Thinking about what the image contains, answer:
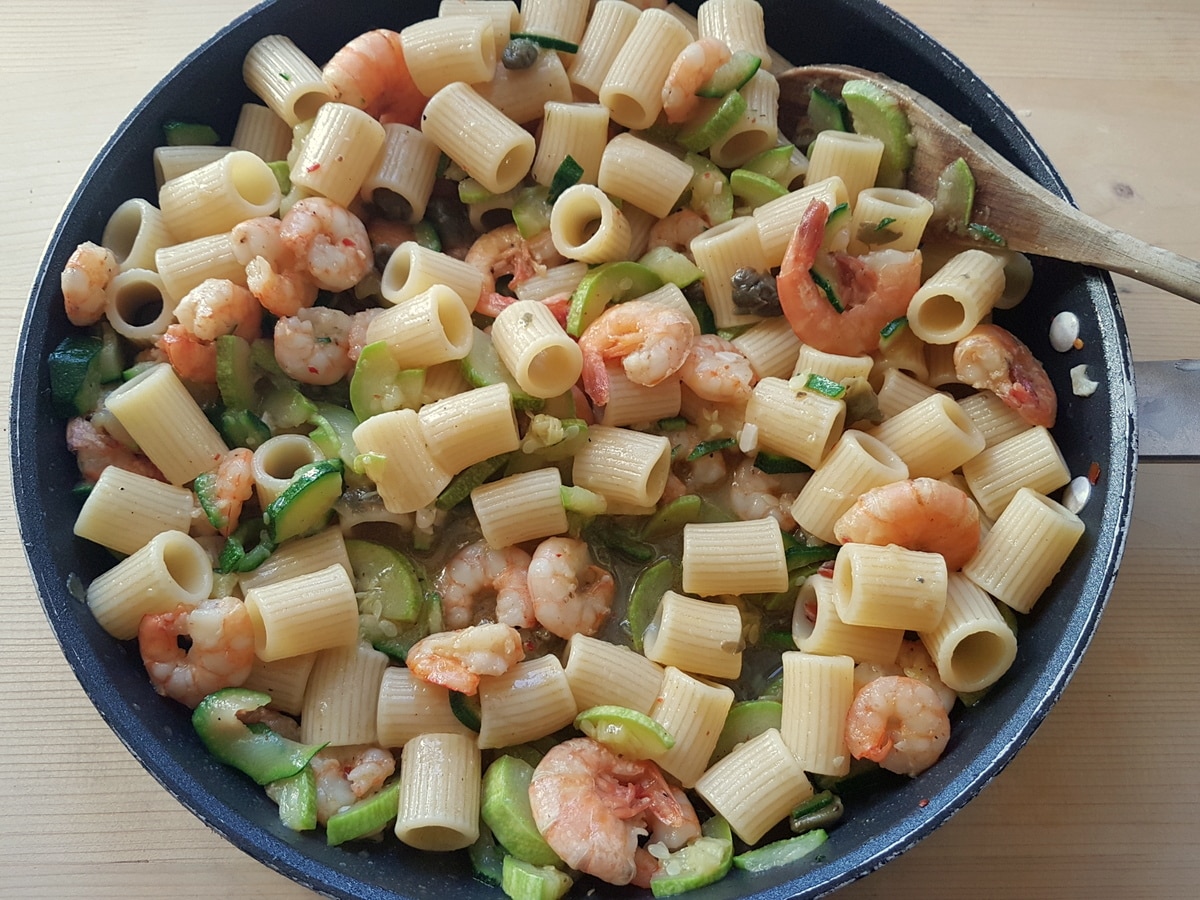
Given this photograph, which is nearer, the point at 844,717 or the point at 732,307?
the point at 844,717

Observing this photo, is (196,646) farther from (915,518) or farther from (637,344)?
(915,518)

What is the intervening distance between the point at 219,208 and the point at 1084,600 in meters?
2.29

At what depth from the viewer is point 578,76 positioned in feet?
9.16

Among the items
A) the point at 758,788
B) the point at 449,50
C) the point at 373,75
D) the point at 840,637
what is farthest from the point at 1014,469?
the point at 373,75

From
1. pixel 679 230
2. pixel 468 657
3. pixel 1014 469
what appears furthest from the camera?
pixel 679 230

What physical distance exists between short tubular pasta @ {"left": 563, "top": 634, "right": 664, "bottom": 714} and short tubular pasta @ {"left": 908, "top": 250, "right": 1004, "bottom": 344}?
3.73 feet

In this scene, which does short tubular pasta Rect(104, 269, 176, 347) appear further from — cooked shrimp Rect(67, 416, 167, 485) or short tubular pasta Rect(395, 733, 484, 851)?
short tubular pasta Rect(395, 733, 484, 851)

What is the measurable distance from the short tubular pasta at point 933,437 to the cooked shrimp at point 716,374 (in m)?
0.37

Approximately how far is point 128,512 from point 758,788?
62.1 inches

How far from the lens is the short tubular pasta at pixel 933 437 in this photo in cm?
242

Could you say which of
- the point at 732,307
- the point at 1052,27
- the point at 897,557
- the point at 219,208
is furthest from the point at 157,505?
the point at 1052,27

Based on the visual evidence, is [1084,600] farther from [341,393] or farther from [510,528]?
[341,393]

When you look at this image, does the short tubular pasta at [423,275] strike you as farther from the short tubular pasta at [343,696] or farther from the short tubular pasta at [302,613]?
the short tubular pasta at [343,696]

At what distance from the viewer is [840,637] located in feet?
7.64
